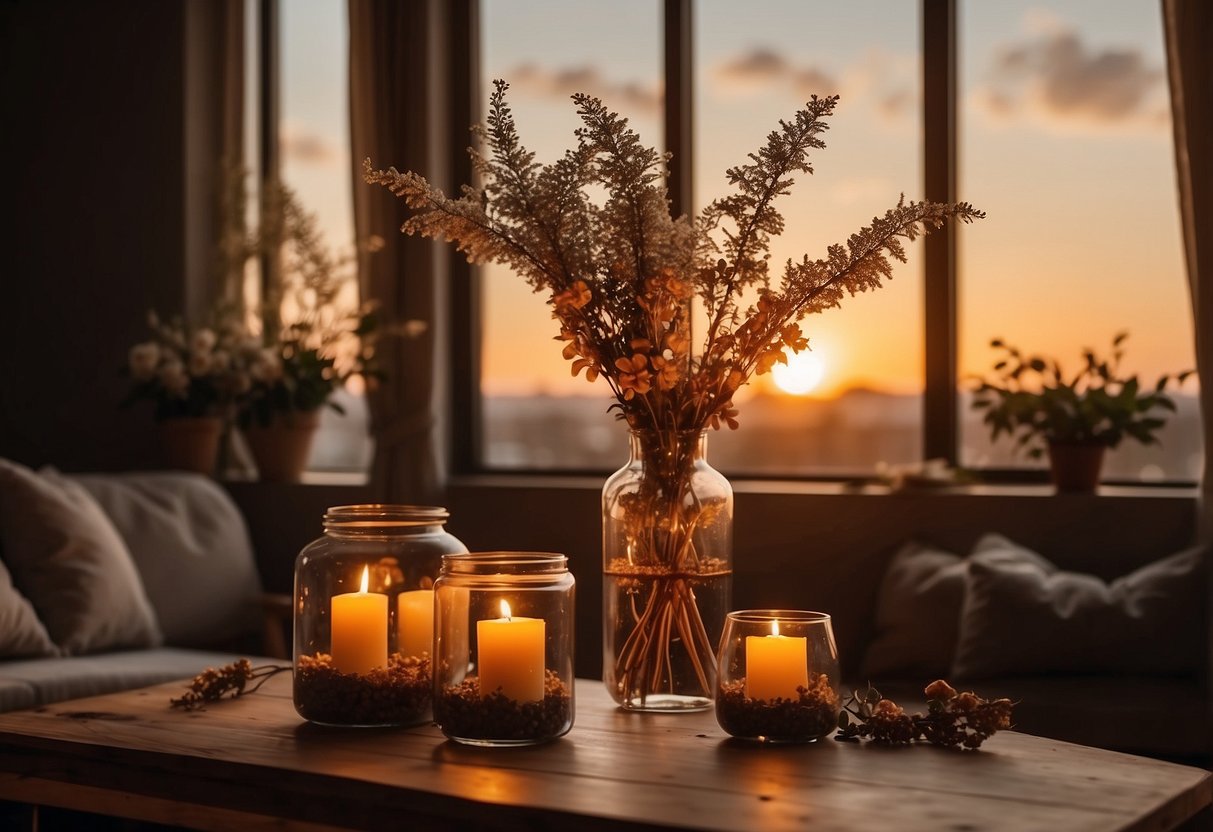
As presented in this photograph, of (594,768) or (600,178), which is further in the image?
(600,178)

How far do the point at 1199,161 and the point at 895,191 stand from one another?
94 cm

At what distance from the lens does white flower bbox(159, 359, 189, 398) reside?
4.41m

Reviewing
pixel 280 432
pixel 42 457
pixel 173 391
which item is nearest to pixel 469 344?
pixel 280 432

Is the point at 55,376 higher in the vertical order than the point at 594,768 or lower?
higher

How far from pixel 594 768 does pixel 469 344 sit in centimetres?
302

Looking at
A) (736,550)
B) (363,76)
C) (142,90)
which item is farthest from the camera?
(142,90)

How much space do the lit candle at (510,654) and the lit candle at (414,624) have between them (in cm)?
23

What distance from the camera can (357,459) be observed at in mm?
4934

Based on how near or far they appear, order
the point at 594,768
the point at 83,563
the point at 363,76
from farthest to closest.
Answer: the point at 363,76 → the point at 83,563 → the point at 594,768

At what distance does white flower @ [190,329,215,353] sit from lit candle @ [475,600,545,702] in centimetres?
294

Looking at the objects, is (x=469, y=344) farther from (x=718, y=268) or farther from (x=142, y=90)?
(x=718, y=268)

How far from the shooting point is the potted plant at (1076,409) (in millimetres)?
3529

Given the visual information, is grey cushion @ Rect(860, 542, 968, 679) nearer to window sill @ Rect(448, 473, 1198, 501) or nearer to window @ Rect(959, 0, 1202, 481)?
window sill @ Rect(448, 473, 1198, 501)

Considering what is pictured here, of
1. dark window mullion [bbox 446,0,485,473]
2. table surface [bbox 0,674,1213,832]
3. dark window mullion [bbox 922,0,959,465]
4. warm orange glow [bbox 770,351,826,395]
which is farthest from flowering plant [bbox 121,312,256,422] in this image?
table surface [bbox 0,674,1213,832]
